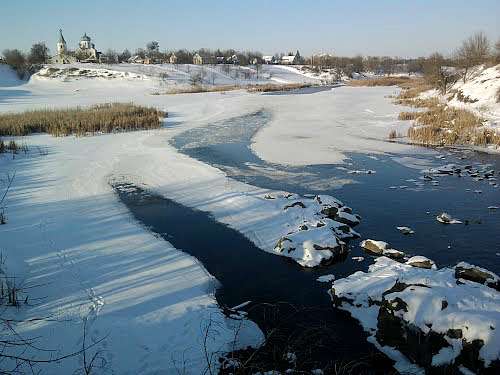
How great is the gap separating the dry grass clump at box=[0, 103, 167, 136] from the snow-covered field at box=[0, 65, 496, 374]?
5.04 ft

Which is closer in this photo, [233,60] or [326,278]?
[326,278]

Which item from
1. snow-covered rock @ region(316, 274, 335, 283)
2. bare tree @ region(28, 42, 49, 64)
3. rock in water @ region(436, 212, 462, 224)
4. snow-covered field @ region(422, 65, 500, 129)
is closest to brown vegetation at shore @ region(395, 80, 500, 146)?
snow-covered field @ region(422, 65, 500, 129)

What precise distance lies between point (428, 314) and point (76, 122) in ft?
77.9

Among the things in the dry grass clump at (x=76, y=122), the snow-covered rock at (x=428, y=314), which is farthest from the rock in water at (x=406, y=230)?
the dry grass clump at (x=76, y=122)

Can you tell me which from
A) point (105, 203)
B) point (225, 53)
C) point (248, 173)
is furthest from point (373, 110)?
point (225, 53)

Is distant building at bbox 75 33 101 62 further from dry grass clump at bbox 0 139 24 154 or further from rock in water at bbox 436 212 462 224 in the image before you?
rock in water at bbox 436 212 462 224

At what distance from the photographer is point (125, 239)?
32.5 feet

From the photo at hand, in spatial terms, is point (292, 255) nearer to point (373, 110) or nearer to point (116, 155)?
point (116, 155)

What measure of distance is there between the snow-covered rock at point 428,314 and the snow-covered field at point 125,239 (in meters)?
1.98

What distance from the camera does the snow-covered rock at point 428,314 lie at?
577 cm

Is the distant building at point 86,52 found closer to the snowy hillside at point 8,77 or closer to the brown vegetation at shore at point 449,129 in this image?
the snowy hillside at point 8,77

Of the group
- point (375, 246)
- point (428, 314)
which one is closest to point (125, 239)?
point (375, 246)

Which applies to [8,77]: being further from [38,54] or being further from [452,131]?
[452,131]

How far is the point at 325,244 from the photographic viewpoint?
9.43 meters
